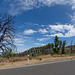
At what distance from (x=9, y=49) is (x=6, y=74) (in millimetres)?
8906

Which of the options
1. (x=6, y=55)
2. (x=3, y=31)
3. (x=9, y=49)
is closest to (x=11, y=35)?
(x=3, y=31)

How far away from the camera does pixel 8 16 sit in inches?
605

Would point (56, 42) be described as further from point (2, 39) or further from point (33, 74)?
point (33, 74)

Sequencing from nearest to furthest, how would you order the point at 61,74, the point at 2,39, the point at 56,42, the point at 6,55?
the point at 61,74
the point at 2,39
the point at 6,55
the point at 56,42

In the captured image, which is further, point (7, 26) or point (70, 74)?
point (7, 26)

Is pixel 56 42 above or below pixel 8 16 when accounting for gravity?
below

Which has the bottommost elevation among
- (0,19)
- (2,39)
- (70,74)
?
(70,74)

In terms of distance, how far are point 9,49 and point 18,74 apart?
9.18 m

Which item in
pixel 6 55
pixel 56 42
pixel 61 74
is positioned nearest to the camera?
pixel 61 74

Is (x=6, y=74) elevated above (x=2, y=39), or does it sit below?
below

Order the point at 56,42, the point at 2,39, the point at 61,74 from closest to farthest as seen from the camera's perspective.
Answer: the point at 61,74, the point at 2,39, the point at 56,42

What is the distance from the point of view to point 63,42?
4091cm

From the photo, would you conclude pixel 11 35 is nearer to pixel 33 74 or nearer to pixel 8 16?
pixel 8 16

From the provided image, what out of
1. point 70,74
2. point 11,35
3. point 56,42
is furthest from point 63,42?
point 70,74
